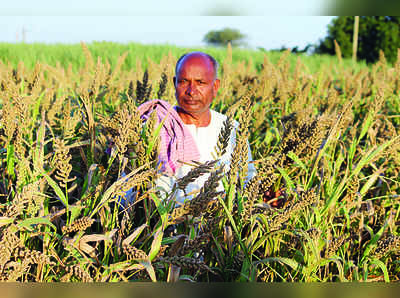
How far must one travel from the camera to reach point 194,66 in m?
1.87

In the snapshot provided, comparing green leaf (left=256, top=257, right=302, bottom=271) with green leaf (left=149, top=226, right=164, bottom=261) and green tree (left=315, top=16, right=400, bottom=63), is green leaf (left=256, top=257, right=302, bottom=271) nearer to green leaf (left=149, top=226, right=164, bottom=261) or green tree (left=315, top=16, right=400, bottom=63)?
green leaf (left=149, top=226, right=164, bottom=261)

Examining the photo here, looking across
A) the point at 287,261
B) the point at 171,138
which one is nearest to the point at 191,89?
the point at 171,138

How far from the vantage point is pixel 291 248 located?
124 centimetres

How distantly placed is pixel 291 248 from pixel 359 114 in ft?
7.91

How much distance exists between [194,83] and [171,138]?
0.35 m

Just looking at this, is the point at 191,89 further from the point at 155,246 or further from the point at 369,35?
the point at 369,35

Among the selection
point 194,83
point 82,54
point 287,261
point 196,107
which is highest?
point 82,54

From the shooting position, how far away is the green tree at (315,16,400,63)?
24891 millimetres

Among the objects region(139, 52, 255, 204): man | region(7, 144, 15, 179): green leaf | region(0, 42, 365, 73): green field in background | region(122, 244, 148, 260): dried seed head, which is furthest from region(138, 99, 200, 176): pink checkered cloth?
region(0, 42, 365, 73): green field in background

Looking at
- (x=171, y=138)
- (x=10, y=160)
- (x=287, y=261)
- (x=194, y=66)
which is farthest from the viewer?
(x=194, y=66)

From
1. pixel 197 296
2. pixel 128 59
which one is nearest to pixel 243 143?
pixel 197 296

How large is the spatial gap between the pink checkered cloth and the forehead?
242 millimetres

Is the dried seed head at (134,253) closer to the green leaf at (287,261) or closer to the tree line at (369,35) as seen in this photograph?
the green leaf at (287,261)

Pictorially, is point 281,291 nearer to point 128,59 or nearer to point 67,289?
point 67,289
